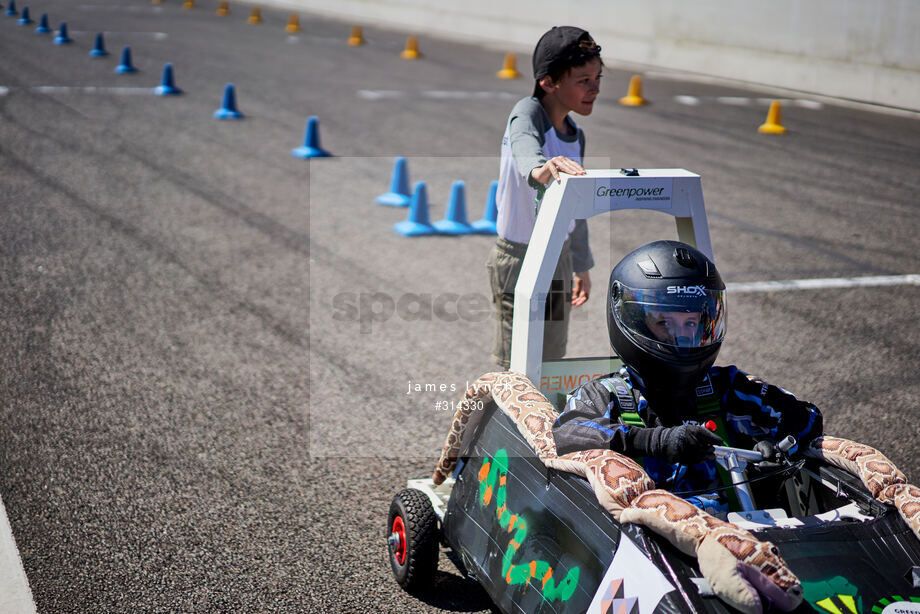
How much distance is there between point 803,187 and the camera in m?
11.4

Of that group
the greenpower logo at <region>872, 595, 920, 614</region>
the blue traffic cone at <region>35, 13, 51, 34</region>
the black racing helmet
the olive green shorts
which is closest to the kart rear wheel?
the olive green shorts

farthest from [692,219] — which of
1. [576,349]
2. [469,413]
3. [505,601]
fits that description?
[576,349]

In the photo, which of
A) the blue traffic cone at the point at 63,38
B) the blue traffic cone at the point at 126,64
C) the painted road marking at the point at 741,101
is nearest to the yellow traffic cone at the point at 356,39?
the blue traffic cone at the point at 63,38

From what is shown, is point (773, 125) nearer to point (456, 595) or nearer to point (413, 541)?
point (456, 595)

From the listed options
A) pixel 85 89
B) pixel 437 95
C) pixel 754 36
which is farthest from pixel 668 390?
pixel 754 36

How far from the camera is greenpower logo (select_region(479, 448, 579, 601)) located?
2.99 meters

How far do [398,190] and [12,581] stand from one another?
6876 millimetres

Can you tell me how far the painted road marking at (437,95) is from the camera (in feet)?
51.6

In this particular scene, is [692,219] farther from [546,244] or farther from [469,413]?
[469,413]

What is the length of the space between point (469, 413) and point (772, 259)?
5.88m

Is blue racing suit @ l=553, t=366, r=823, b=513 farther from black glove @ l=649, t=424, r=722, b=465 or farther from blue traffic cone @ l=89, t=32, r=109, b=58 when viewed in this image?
blue traffic cone @ l=89, t=32, r=109, b=58

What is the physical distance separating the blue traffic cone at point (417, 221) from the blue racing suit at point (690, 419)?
226 inches

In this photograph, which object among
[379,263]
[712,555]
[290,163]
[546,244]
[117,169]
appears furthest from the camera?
[290,163]

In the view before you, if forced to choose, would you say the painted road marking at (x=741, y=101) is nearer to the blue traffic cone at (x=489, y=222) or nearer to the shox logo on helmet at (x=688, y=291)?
the blue traffic cone at (x=489, y=222)
